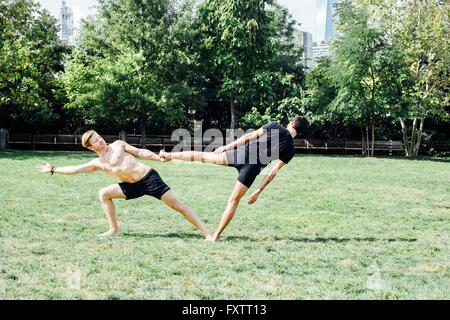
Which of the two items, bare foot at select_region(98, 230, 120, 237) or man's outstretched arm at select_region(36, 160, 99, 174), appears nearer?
man's outstretched arm at select_region(36, 160, 99, 174)

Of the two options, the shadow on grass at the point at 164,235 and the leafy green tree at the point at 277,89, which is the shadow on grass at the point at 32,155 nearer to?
the leafy green tree at the point at 277,89

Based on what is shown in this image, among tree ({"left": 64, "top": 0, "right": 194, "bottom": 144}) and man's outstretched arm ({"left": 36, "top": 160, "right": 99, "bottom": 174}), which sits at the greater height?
tree ({"left": 64, "top": 0, "right": 194, "bottom": 144})

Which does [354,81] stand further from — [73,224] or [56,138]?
[73,224]

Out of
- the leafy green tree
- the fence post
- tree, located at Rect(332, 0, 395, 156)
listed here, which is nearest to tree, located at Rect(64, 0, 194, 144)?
the fence post

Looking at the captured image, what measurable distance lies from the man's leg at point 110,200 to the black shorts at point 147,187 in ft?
0.31

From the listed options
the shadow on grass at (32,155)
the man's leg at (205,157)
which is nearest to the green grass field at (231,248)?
the man's leg at (205,157)

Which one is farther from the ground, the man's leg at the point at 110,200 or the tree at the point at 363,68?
the tree at the point at 363,68

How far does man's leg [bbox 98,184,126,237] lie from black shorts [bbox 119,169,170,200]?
0.31ft

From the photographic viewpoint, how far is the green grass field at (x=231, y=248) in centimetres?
501

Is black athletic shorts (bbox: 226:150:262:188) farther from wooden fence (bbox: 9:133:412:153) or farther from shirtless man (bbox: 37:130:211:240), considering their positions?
wooden fence (bbox: 9:133:412:153)

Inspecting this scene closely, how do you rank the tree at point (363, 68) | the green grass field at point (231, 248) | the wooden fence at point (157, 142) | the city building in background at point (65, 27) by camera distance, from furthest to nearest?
1. the city building in background at point (65, 27)
2. the wooden fence at point (157, 142)
3. the tree at point (363, 68)
4. the green grass field at point (231, 248)

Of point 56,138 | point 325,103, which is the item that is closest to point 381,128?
point 325,103

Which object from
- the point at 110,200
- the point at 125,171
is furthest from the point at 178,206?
the point at 110,200

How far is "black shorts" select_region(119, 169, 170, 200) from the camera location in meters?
7.22
